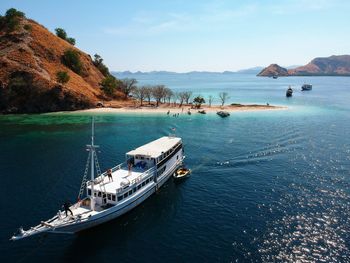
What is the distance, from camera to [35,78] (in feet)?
442

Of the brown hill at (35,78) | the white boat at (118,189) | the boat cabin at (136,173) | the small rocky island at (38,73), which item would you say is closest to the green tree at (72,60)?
the small rocky island at (38,73)

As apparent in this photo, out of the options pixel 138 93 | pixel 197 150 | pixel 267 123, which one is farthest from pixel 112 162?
pixel 138 93

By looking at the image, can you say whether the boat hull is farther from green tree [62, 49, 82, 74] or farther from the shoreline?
green tree [62, 49, 82, 74]

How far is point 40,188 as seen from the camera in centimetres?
5572

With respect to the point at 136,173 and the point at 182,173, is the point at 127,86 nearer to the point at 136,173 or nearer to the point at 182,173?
the point at 182,173

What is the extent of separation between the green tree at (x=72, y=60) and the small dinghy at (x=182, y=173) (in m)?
126

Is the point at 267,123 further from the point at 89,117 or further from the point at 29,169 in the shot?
the point at 29,169

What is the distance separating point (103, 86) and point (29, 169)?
104 meters

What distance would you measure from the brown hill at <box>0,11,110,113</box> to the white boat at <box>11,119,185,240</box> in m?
86.8

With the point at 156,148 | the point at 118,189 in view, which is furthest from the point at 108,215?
the point at 156,148

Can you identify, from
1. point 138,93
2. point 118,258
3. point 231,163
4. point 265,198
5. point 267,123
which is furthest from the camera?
point 138,93

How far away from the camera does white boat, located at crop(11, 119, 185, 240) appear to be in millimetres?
40312

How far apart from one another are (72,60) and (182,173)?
12953 cm

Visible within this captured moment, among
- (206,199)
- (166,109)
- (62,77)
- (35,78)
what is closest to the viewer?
(206,199)
